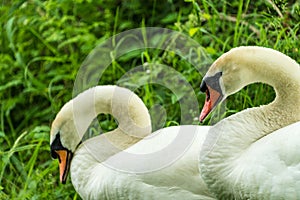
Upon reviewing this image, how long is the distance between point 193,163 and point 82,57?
2035 mm

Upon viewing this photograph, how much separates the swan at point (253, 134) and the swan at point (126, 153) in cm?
17

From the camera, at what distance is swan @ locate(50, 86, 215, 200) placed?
3088mm

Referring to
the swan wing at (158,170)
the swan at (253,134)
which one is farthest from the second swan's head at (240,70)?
the swan wing at (158,170)

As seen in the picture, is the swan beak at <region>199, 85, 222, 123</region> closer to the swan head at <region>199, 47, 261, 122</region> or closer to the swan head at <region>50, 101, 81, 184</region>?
the swan head at <region>199, 47, 261, 122</region>

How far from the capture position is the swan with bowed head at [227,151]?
2750 millimetres

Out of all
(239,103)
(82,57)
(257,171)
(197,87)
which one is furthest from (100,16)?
(257,171)

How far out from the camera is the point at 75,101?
3463 mm

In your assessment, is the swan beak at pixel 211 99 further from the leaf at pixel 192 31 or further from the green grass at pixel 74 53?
the leaf at pixel 192 31

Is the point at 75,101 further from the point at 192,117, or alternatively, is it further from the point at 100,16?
the point at 100,16

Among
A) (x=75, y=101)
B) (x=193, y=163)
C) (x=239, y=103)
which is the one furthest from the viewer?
(x=239, y=103)

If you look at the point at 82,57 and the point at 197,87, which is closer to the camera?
the point at 197,87

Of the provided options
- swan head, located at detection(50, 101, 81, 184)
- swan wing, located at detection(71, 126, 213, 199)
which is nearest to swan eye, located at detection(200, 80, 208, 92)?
swan wing, located at detection(71, 126, 213, 199)

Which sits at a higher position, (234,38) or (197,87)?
(234,38)

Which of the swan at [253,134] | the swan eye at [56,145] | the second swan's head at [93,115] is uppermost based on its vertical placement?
the swan at [253,134]
